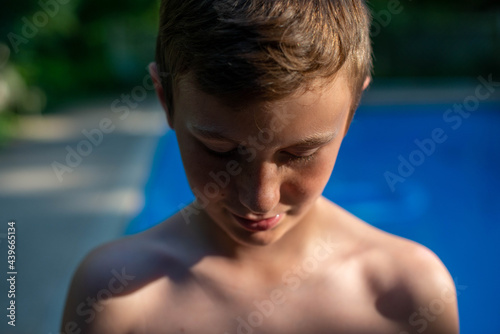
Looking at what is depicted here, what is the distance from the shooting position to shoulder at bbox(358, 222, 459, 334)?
1.38 meters

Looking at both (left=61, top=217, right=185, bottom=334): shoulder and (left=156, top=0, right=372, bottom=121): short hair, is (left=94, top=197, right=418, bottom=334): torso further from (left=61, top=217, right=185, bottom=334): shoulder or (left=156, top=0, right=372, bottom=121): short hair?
(left=156, top=0, right=372, bottom=121): short hair

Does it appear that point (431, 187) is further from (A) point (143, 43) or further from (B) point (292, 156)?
(A) point (143, 43)

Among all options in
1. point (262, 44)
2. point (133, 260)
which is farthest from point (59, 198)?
point (262, 44)

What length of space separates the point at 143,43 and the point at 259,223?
13.0 metres

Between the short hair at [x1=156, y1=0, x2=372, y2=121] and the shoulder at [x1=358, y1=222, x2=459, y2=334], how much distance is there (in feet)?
2.20

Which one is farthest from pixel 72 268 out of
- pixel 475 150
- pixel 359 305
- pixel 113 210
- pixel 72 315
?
pixel 475 150

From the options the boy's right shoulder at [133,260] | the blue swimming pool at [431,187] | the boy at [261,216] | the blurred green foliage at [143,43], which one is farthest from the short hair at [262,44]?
the blurred green foliage at [143,43]

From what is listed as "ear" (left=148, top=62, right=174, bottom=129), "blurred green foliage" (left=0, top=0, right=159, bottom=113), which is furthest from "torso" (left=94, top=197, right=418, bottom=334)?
"blurred green foliage" (left=0, top=0, right=159, bottom=113)

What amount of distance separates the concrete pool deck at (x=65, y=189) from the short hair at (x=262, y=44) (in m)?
2.22

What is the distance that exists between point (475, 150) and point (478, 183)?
104 centimetres

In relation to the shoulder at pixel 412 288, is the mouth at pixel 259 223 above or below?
above

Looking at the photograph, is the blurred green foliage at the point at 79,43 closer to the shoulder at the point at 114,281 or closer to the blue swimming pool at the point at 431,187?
the blue swimming pool at the point at 431,187

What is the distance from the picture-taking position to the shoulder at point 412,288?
1379 mm

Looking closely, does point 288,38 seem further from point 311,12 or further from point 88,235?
point 88,235
